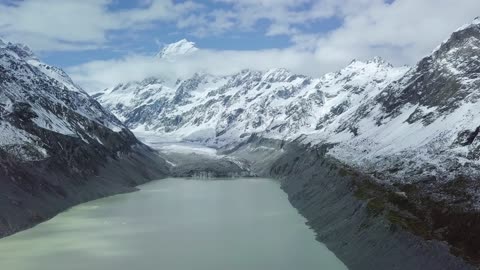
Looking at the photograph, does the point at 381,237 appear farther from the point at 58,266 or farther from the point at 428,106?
the point at 428,106

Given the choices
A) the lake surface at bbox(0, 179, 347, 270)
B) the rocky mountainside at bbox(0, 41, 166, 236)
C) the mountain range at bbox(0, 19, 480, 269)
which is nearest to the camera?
the mountain range at bbox(0, 19, 480, 269)

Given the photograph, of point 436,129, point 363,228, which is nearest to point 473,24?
point 436,129

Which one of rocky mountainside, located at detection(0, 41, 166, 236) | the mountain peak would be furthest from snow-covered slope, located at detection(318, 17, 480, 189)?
rocky mountainside, located at detection(0, 41, 166, 236)

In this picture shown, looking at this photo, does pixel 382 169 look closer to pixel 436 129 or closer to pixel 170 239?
pixel 436 129

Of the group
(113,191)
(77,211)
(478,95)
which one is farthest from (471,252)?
(113,191)

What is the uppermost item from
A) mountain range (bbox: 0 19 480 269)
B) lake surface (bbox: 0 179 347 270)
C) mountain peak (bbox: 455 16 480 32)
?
mountain peak (bbox: 455 16 480 32)

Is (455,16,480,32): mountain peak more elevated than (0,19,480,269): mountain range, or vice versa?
(455,16,480,32): mountain peak

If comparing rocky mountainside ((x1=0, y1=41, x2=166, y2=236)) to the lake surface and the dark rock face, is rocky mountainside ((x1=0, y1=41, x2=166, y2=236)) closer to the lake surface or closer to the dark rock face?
the lake surface

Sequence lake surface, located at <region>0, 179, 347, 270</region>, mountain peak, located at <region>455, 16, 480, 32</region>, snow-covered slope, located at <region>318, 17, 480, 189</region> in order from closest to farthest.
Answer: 1. lake surface, located at <region>0, 179, 347, 270</region>
2. snow-covered slope, located at <region>318, 17, 480, 189</region>
3. mountain peak, located at <region>455, 16, 480, 32</region>

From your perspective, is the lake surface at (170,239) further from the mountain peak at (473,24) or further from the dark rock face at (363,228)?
the mountain peak at (473,24)
